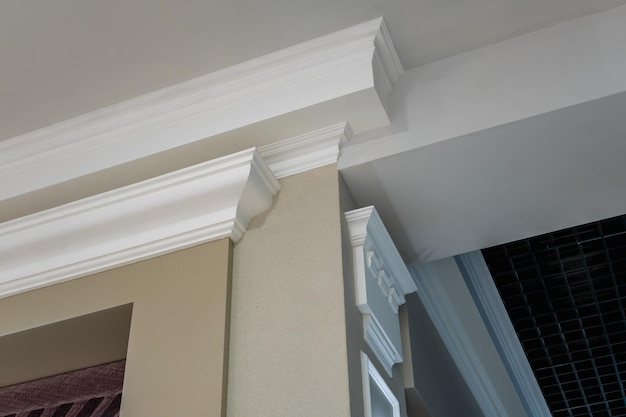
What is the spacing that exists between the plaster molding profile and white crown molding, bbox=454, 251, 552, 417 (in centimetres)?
76

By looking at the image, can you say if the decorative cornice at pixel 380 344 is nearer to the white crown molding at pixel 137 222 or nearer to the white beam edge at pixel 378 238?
the white beam edge at pixel 378 238

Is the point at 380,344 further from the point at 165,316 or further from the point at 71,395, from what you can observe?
the point at 71,395

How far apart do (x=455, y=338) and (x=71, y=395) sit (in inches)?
59.1

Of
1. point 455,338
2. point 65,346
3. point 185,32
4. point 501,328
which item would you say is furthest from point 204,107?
point 501,328

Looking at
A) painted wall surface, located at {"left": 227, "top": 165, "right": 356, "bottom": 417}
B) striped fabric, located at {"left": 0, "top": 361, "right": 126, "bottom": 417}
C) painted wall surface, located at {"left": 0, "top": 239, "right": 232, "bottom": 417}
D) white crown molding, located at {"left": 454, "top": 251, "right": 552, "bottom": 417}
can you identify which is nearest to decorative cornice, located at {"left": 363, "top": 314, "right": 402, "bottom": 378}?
painted wall surface, located at {"left": 227, "top": 165, "right": 356, "bottom": 417}

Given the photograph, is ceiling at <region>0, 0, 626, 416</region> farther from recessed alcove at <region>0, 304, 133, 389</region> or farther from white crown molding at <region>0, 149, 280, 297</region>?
recessed alcove at <region>0, 304, 133, 389</region>

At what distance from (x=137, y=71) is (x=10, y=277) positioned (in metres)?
0.58

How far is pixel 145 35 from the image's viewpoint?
1.74m

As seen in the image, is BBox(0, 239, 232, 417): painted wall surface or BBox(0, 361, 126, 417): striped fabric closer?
BBox(0, 239, 232, 417): painted wall surface

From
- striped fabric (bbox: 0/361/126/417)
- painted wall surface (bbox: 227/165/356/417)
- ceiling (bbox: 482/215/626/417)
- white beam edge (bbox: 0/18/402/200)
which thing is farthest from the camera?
ceiling (bbox: 482/215/626/417)

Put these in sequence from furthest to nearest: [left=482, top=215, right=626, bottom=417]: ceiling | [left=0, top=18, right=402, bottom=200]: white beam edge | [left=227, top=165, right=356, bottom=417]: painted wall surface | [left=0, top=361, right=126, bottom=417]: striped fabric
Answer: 1. [left=482, top=215, right=626, bottom=417]: ceiling
2. [left=0, top=361, right=126, bottom=417]: striped fabric
3. [left=0, top=18, right=402, bottom=200]: white beam edge
4. [left=227, top=165, right=356, bottom=417]: painted wall surface

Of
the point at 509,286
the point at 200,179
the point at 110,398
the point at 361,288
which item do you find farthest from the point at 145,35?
the point at 509,286

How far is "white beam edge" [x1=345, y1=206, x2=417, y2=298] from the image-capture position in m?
1.69

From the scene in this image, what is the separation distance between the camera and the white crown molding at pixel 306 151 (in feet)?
5.80
